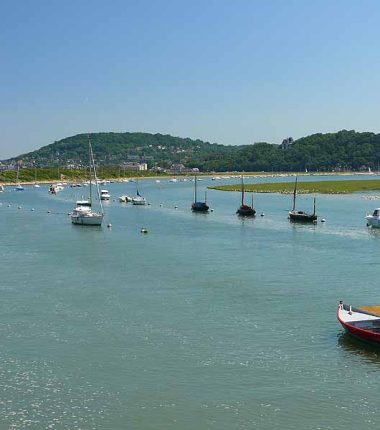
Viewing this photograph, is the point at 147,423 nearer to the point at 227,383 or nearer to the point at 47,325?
the point at 227,383

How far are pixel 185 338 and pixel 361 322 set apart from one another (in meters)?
9.92

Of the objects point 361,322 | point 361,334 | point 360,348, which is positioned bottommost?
point 360,348

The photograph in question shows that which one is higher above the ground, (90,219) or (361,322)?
(90,219)

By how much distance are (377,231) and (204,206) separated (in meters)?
41.3

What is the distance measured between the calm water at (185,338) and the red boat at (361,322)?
0.75 m

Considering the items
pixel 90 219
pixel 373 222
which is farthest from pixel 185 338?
pixel 373 222

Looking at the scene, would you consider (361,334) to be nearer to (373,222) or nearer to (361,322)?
(361,322)

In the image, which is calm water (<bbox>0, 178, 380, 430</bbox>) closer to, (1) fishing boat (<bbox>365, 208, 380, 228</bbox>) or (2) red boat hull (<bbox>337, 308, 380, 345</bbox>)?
(2) red boat hull (<bbox>337, 308, 380, 345</bbox>)

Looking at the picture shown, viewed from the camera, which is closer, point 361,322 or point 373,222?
point 361,322

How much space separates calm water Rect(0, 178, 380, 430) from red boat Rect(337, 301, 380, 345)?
75 cm

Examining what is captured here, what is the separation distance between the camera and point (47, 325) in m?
40.8

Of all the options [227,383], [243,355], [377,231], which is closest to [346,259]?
[377,231]

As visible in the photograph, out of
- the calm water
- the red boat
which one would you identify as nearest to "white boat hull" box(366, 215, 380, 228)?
the calm water

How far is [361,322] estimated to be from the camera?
37781 millimetres
